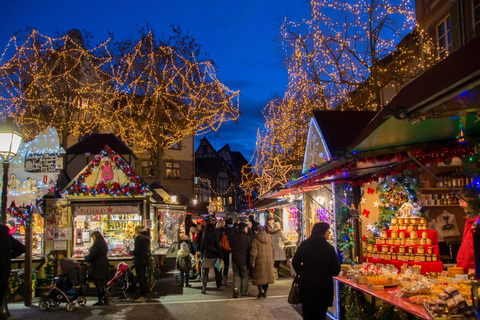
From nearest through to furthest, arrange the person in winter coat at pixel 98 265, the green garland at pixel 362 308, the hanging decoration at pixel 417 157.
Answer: the hanging decoration at pixel 417 157, the green garland at pixel 362 308, the person in winter coat at pixel 98 265

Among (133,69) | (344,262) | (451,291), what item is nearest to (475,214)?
(451,291)

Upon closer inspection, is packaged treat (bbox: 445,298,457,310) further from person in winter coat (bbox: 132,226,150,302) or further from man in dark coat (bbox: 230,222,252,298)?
person in winter coat (bbox: 132,226,150,302)

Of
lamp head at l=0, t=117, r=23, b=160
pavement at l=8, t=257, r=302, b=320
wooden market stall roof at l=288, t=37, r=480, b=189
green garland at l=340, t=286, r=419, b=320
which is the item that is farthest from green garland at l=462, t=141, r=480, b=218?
lamp head at l=0, t=117, r=23, b=160

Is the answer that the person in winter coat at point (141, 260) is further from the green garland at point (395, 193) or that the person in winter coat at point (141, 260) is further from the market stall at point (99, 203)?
the green garland at point (395, 193)

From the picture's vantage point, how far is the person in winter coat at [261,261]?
1069cm

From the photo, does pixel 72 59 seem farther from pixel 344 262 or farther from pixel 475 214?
pixel 475 214

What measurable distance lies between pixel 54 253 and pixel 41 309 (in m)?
2.80

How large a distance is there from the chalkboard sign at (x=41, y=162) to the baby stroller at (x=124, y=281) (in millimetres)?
3232

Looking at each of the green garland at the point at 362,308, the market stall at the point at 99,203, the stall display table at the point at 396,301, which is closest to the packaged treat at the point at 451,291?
the stall display table at the point at 396,301

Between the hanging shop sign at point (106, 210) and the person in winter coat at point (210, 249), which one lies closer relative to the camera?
the person in winter coat at point (210, 249)

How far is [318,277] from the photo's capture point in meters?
5.85

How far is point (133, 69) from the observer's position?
24953mm

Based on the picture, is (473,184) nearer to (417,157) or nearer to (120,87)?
(417,157)

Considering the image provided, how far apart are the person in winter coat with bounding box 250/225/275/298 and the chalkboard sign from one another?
19.0 feet
